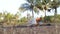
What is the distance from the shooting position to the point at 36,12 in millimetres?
29391

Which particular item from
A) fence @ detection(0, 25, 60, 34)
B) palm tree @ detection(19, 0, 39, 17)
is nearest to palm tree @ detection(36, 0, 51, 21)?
palm tree @ detection(19, 0, 39, 17)

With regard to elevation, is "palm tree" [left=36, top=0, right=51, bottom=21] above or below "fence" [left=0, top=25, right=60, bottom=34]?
above

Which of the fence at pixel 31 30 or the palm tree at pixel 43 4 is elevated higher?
the palm tree at pixel 43 4

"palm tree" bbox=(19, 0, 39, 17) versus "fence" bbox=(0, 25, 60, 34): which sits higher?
"palm tree" bbox=(19, 0, 39, 17)

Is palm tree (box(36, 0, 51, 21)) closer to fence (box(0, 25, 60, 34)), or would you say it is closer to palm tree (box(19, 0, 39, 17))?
palm tree (box(19, 0, 39, 17))

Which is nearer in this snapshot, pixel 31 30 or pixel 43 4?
pixel 31 30

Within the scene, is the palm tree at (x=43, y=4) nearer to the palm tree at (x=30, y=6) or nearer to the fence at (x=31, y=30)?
the palm tree at (x=30, y=6)

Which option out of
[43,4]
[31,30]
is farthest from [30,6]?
[31,30]

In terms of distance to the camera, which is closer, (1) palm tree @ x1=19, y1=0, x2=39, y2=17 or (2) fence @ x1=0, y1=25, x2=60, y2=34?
(2) fence @ x1=0, y1=25, x2=60, y2=34

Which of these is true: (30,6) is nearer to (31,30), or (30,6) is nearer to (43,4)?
(43,4)

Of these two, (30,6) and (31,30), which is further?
(30,6)

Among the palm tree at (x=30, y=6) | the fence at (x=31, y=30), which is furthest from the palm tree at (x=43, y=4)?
the fence at (x=31, y=30)

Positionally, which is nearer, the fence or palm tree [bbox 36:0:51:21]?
the fence

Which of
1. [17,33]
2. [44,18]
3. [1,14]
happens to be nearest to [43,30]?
[17,33]
